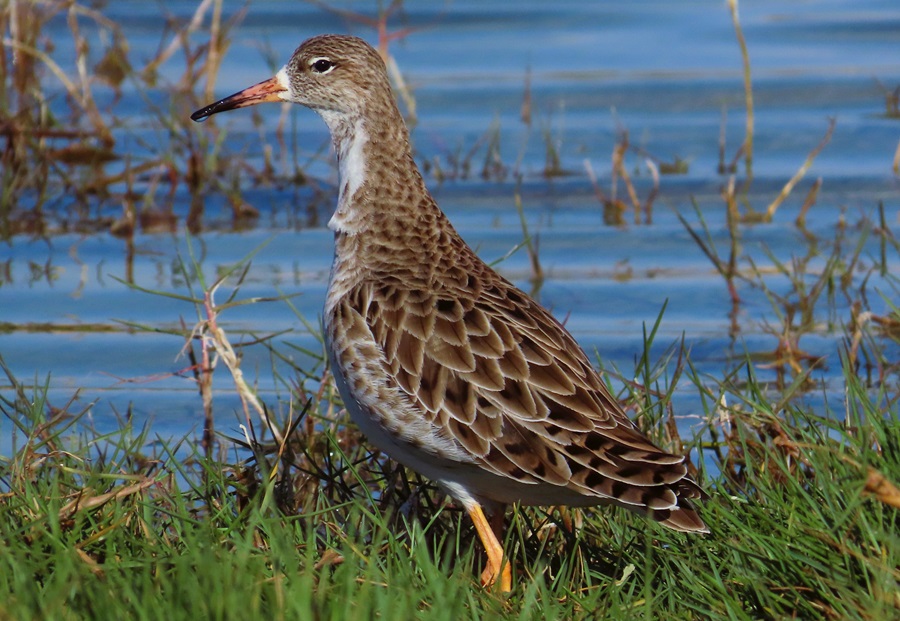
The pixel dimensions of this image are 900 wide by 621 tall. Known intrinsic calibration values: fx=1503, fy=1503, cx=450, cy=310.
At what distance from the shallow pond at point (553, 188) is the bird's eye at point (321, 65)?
1.46 m

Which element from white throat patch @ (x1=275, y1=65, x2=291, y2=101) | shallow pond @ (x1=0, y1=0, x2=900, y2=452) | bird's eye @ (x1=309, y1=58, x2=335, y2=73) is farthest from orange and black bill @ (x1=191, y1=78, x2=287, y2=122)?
shallow pond @ (x1=0, y1=0, x2=900, y2=452)

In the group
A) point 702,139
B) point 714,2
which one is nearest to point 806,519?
point 702,139

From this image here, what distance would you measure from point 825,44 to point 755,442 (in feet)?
36.9

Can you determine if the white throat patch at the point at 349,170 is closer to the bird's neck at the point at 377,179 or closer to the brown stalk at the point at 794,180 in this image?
the bird's neck at the point at 377,179

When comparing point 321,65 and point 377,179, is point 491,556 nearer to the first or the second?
point 377,179

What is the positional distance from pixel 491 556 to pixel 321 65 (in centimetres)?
245

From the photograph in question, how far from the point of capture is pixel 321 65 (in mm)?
6367

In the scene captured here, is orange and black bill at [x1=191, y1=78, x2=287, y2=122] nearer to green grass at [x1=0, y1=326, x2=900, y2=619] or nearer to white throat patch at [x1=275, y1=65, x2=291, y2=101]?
white throat patch at [x1=275, y1=65, x2=291, y2=101]

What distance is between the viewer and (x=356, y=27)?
48.4 ft

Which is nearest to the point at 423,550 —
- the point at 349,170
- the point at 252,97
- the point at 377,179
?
the point at 377,179

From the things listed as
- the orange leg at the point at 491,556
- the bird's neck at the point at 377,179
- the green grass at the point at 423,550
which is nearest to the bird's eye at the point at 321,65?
the bird's neck at the point at 377,179

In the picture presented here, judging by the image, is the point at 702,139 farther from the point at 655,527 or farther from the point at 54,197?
the point at 655,527

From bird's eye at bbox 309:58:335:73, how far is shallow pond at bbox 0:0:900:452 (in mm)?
1459

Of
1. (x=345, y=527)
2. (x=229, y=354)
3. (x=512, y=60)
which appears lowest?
(x=345, y=527)
